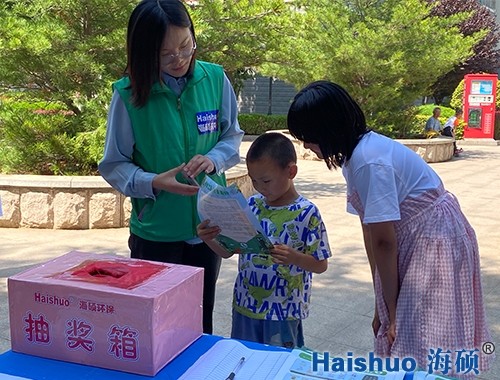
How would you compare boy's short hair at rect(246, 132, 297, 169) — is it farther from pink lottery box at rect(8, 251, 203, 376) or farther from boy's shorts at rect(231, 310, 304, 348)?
pink lottery box at rect(8, 251, 203, 376)

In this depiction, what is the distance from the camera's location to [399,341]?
1.90 meters

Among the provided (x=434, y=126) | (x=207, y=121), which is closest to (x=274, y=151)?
(x=207, y=121)

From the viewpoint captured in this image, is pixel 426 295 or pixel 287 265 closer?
pixel 426 295

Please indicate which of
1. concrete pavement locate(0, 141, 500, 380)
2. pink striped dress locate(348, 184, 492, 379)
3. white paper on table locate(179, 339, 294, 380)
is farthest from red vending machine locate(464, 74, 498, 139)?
white paper on table locate(179, 339, 294, 380)

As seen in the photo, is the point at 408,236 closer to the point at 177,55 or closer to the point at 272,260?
the point at 272,260

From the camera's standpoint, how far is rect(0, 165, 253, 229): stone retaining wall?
19.8 feet

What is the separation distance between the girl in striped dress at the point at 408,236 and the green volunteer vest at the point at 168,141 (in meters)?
0.49

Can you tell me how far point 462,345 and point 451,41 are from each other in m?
11.6

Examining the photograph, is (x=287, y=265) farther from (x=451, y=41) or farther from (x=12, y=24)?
(x=451, y=41)

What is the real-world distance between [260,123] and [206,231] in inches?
690

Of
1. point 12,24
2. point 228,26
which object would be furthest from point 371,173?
point 228,26

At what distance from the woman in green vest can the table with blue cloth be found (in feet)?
2.27

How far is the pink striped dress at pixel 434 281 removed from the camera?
6.06 ft

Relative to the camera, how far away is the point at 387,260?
1814 millimetres
